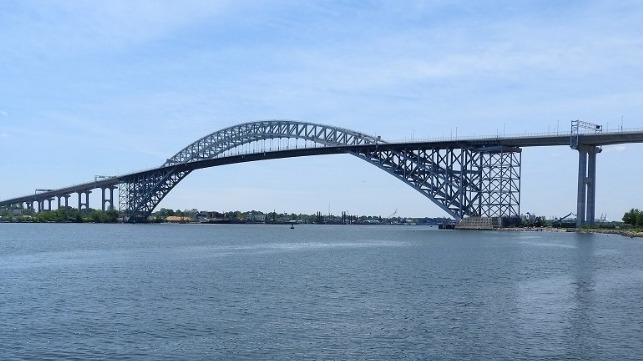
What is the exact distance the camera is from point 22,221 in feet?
498

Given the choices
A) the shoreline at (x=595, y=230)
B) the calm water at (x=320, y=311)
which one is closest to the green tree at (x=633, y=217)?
the shoreline at (x=595, y=230)

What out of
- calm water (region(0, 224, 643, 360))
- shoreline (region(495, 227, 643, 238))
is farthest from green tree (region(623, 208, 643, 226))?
calm water (region(0, 224, 643, 360))

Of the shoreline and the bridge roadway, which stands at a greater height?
the bridge roadway

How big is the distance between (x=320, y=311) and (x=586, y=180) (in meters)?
66.8

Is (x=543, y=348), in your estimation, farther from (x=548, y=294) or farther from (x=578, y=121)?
(x=578, y=121)

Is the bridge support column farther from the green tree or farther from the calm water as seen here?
the calm water

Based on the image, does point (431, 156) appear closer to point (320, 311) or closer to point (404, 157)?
point (404, 157)

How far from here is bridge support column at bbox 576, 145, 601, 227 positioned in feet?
262

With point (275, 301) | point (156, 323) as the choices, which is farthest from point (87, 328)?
point (275, 301)

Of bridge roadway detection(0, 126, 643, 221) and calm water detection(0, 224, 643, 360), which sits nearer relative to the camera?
calm water detection(0, 224, 643, 360)

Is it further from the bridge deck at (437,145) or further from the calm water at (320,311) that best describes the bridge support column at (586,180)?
the calm water at (320,311)

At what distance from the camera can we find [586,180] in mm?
80188

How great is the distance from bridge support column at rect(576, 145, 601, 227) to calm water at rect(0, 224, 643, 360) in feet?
150

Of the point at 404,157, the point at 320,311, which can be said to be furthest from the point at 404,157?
the point at 320,311
